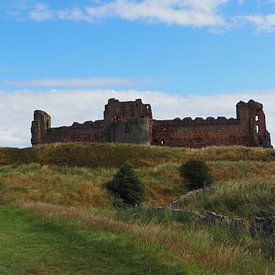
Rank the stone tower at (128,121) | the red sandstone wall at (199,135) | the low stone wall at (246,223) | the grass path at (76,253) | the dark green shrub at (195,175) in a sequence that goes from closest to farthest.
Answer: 1. the grass path at (76,253)
2. the low stone wall at (246,223)
3. the dark green shrub at (195,175)
4. the stone tower at (128,121)
5. the red sandstone wall at (199,135)

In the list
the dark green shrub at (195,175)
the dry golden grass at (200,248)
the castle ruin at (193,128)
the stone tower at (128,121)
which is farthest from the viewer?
the castle ruin at (193,128)

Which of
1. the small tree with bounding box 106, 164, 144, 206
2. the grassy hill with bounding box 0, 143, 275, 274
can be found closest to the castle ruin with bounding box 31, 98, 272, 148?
the small tree with bounding box 106, 164, 144, 206

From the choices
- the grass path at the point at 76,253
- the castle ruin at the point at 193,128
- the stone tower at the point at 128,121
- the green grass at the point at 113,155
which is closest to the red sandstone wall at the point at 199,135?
the castle ruin at the point at 193,128

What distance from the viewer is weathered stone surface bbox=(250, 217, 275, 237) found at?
12.2m

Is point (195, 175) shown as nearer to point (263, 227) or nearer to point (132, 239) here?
point (263, 227)

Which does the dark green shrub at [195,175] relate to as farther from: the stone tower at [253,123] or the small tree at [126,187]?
the stone tower at [253,123]

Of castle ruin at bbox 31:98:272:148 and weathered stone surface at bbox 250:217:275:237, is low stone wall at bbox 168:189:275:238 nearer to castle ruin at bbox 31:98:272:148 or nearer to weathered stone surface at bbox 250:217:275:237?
weathered stone surface at bbox 250:217:275:237

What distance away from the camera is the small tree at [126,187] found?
33969 mm

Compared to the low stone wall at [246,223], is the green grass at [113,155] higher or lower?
higher

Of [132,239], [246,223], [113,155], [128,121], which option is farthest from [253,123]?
[132,239]

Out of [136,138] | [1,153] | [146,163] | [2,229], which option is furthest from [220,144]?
[2,229]

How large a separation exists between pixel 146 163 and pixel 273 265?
42.8 meters

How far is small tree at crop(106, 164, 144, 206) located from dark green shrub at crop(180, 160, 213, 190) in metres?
6.34

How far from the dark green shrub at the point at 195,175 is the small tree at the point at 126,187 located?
250 inches
